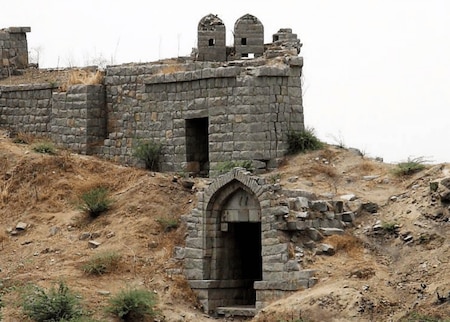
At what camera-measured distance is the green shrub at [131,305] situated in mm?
28922

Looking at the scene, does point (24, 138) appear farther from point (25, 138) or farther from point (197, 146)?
point (197, 146)

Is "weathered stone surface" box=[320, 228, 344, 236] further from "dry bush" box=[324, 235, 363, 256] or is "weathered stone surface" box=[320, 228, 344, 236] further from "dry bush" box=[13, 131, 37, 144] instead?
"dry bush" box=[13, 131, 37, 144]

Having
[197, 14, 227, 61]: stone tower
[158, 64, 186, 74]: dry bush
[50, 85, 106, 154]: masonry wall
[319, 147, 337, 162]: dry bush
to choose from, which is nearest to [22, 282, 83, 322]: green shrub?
[319, 147, 337, 162]: dry bush

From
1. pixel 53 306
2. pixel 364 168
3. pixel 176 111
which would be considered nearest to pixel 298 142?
pixel 364 168

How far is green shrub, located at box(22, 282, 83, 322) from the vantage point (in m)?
28.7

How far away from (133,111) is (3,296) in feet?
22.6

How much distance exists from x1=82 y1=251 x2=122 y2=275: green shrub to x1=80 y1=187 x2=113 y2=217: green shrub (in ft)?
6.17

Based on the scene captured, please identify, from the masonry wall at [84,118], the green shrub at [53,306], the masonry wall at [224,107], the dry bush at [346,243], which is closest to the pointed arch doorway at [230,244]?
the dry bush at [346,243]

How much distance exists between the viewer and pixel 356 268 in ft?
93.8

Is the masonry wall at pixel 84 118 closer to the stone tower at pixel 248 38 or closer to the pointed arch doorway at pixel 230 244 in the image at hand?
the stone tower at pixel 248 38

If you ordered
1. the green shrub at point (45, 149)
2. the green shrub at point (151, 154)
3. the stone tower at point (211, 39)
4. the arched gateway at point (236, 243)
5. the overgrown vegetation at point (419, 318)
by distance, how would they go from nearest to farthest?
the overgrown vegetation at point (419, 318) < the arched gateway at point (236, 243) < the green shrub at point (151, 154) < the stone tower at point (211, 39) < the green shrub at point (45, 149)

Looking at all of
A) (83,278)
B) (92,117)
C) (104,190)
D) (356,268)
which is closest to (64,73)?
(92,117)

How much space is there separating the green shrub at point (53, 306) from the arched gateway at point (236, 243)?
2.71 m

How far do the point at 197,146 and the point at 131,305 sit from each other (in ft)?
19.8
